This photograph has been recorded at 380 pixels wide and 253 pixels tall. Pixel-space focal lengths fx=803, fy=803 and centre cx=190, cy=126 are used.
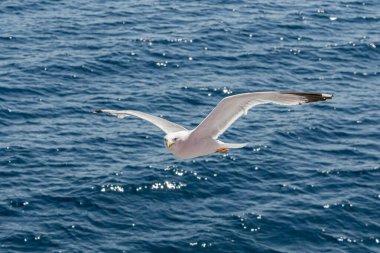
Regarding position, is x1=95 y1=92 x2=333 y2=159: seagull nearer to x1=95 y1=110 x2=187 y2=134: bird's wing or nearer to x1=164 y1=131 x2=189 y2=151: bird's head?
x1=164 y1=131 x2=189 y2=151: bird's head

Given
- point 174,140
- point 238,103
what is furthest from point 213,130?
point 238,103

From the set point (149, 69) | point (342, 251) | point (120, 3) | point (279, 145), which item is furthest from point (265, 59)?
point (342, 251)

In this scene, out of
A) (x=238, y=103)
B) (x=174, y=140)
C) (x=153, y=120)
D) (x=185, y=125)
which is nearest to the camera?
(x=238, y=103)

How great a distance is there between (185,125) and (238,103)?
103ft

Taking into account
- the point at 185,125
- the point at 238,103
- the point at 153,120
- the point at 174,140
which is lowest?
the point at 185,125

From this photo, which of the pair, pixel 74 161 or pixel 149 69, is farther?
pixel 149 69

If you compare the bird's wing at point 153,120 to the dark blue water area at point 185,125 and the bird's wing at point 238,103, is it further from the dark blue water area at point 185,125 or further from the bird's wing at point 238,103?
the dark blue water area at point 185,125

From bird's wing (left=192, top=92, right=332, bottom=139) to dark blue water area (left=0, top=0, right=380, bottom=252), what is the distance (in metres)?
17.7

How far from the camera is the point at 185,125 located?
59.7m

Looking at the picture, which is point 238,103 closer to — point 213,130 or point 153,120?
point 213,130

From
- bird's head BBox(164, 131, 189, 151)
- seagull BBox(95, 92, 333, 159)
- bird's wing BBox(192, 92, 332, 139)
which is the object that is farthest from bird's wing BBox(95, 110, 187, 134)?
bird's wing BBox(192, 92, 332, 139)

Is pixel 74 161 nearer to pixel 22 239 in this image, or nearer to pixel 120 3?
pixel 22 239

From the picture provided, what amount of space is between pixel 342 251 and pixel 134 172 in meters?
15.0

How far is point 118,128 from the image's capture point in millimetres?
60938
